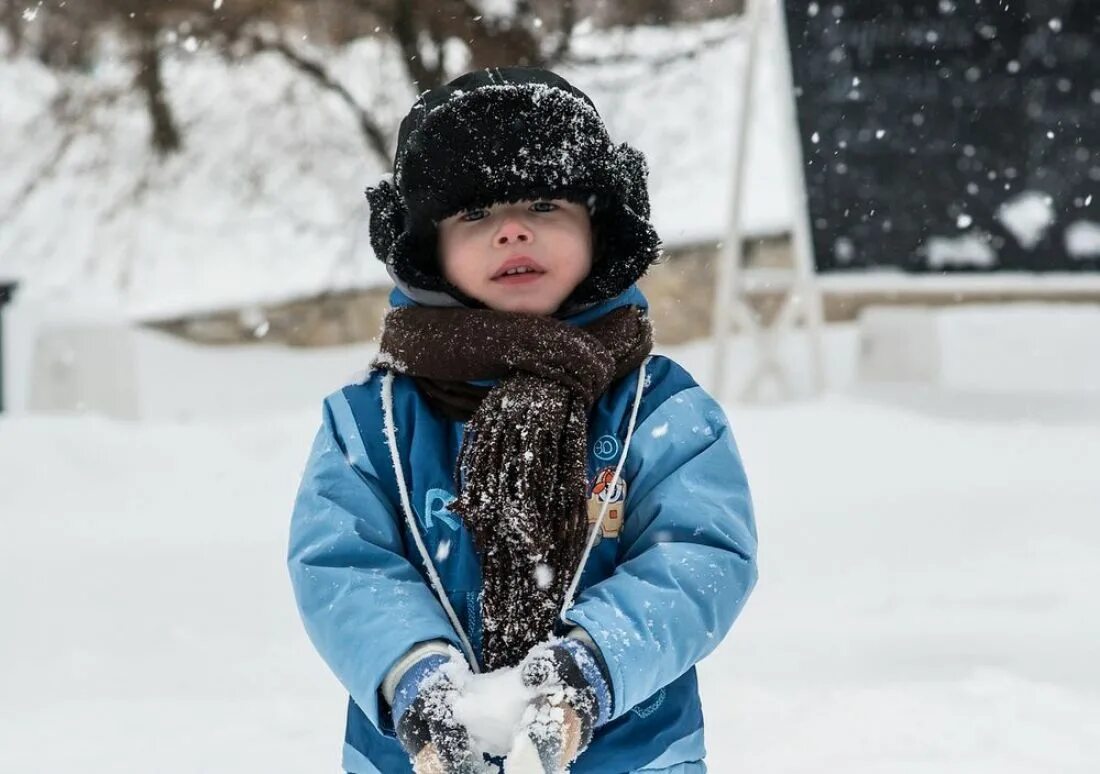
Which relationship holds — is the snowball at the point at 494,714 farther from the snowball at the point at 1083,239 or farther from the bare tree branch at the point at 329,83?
the bare tree branch at the point at 329,83

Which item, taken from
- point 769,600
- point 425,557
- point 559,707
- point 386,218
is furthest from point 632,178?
point 769,600

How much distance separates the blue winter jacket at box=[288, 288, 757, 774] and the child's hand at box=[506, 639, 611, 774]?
0.14ft

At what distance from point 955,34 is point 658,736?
506cm

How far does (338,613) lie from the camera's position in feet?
5.49

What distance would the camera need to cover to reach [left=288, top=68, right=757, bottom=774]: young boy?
1.65 meters

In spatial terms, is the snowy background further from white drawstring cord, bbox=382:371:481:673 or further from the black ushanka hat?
white drawstring cord, bbox=382:371:481:673

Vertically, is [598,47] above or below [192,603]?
above

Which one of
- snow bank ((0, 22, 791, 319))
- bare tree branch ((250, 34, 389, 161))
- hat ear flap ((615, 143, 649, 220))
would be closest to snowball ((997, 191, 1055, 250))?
snow bank ((0, 22, 791, 319))

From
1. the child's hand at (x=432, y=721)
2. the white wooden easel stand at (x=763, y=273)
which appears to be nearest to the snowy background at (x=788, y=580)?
the white wooden easel stand at (x=763, y=273)

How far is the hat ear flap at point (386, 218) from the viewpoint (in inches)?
74.5

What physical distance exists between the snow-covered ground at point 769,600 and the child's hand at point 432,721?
1.60 metres

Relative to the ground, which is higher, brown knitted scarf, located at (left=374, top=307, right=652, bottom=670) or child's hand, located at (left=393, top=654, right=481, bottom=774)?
brown knitted scarf, located at (left=374, top=307, right=652, bottom=670)

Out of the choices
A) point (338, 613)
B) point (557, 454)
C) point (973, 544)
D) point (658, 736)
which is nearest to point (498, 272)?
point (557, 454)

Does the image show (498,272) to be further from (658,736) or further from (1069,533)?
(1069,533)
